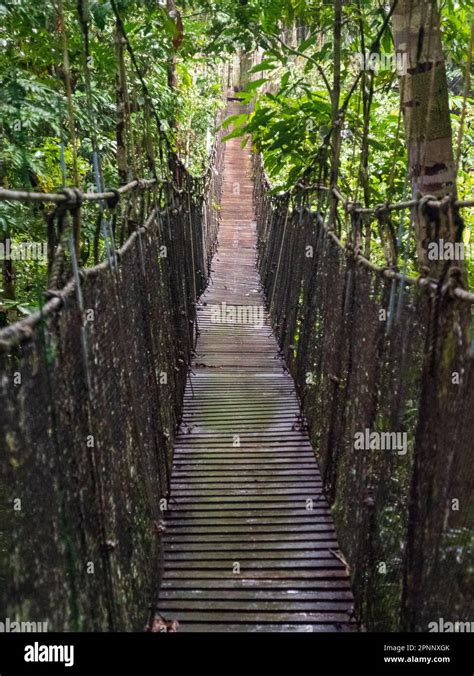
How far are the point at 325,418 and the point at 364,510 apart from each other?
1113 millimetres

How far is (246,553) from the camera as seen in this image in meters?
2.78

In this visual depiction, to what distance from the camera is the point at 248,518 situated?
307cm

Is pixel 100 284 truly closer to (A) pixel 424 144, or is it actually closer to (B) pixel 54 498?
(B) pixel 54 498

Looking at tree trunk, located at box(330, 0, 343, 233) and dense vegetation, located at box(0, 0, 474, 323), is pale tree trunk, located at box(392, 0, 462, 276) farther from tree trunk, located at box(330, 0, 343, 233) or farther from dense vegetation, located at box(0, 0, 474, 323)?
tree trunk, located at box(330, 0, 343, 233)

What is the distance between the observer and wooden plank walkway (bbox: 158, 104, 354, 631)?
2.44 meters

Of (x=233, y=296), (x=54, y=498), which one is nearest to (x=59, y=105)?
(x=54, y=498)
